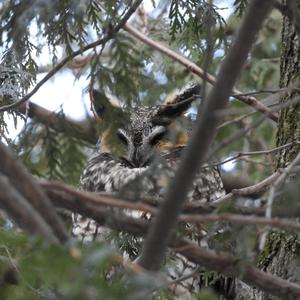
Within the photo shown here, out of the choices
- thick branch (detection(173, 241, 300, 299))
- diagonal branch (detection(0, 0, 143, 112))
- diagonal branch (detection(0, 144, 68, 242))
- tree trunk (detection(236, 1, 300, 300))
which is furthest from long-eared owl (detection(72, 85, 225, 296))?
diagonal branch (detection(0, 144, 68, 242))

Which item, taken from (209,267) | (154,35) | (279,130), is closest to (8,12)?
(209,267)

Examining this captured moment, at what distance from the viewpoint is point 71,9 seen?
5.31 ft

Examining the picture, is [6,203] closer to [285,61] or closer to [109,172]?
[285,61]

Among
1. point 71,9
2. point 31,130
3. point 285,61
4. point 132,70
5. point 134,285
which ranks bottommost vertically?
point 134,285

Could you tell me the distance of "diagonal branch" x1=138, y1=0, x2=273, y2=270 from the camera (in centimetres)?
100

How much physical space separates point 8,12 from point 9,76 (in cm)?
42

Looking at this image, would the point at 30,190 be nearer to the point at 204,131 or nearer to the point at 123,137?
the point at 204,131

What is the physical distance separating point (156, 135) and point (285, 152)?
2.31 feet

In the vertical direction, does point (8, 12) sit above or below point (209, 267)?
above

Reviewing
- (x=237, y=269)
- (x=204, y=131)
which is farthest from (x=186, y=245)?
(x=204, y=131)

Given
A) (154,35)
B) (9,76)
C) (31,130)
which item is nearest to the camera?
(31,130)

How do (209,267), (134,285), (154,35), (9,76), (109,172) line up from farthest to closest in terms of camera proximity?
(154,35) < (109,172) < (9,76) < (209,267) < (134,285)

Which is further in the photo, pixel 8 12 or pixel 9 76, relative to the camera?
pixel 9 76

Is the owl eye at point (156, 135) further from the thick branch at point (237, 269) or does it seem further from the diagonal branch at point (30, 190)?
the diagonal branch at point (30, 190)
